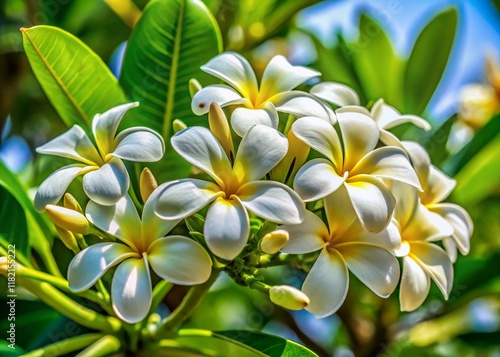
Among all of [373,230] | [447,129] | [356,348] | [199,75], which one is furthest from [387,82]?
[373,230]

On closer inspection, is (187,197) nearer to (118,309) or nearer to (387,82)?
(118,309)

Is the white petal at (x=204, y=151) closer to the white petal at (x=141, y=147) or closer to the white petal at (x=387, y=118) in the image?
the white petal at (x=141, y=147)

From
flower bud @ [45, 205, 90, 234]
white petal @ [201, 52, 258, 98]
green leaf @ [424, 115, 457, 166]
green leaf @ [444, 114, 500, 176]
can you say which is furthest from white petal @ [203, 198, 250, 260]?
green leaf @ [444, 114, 500, 176]

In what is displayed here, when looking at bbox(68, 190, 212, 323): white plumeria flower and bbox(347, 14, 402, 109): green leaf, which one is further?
bbox(347, 14, 402, 109): green leaf

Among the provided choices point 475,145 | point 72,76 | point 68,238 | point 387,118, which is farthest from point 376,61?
point 68,238

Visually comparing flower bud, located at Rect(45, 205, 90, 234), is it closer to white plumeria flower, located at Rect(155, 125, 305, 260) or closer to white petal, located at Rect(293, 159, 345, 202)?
white plumeria flower, located at Rect(155, 125, 305, 260)

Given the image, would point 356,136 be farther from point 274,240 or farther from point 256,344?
point 256,344
